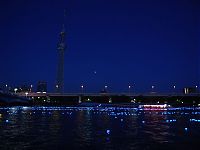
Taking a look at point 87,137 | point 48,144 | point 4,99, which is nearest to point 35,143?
point 48,144

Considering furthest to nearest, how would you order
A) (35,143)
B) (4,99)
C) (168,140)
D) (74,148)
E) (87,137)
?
(4,99) → (87,137) → (168,140) → (35,143) → (74,148)

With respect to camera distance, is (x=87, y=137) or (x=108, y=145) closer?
(x=108, y=145)

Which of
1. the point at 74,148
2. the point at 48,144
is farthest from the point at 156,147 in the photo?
the point at 48,144

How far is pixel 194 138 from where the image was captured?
35.5 m

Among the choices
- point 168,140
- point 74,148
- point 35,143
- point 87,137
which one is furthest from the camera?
point 87,137

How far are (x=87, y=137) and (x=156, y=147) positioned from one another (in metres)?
8.60

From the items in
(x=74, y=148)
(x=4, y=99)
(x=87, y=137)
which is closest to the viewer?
(x=74, y=148)

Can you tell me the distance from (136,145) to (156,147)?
6.06 feet

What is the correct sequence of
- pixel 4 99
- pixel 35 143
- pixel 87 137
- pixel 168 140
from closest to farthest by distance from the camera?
pixel 35 143
pixel 168 140
pixel 87 137
pixel 4 99

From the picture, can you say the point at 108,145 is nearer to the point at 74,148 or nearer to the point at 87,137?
the point at 74,148

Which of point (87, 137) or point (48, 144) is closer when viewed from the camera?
point (48, 144)

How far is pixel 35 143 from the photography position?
31.2 m

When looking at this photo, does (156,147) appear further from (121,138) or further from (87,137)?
(87,137)

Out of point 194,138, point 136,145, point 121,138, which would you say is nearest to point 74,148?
point 136,145
